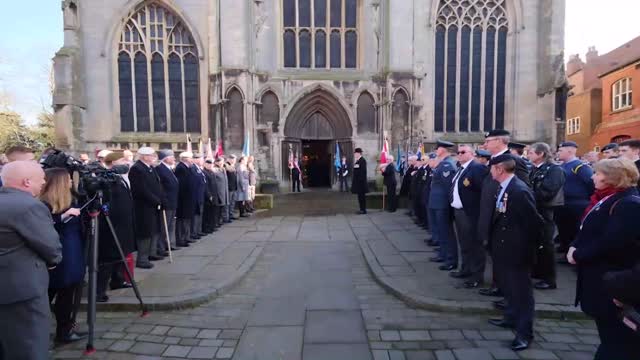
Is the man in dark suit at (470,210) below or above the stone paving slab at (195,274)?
above

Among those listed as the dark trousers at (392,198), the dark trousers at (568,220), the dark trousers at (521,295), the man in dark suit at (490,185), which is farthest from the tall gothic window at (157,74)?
the dark trousers at (521,295)

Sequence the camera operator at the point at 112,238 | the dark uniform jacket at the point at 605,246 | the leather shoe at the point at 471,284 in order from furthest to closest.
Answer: the leather shoe at the point at 471,284 < the camera operator at the point at 112,238 < the dark uniform jacket at the point at 605,246

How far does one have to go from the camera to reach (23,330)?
105 inches

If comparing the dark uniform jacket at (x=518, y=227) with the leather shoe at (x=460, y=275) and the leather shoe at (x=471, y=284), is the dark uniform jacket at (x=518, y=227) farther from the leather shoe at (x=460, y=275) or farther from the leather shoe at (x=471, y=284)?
the leather shoe at (x=460, y=275)

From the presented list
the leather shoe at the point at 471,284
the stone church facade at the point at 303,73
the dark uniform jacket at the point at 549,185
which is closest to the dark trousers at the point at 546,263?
the dark uniform jacket at the point at 549,185

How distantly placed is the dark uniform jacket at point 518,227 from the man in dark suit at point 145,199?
510 cm

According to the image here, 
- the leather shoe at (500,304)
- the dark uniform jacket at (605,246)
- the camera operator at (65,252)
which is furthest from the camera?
the leather shoe at (500,304)

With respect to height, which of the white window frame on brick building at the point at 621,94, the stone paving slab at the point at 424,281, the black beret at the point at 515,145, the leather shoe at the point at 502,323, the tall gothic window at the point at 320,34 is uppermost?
the tall gothic window at the point at 320,34

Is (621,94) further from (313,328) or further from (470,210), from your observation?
(313,328)

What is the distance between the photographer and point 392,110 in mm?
16875

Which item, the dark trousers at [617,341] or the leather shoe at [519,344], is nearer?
the dark trousers at [617,341]

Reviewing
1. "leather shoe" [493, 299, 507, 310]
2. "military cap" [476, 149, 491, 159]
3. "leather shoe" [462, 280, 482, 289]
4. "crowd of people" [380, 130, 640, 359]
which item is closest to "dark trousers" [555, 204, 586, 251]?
"crowd of people" [380, 130, 640, 359]

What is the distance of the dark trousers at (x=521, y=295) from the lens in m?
3.64

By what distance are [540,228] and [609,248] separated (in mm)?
1071
